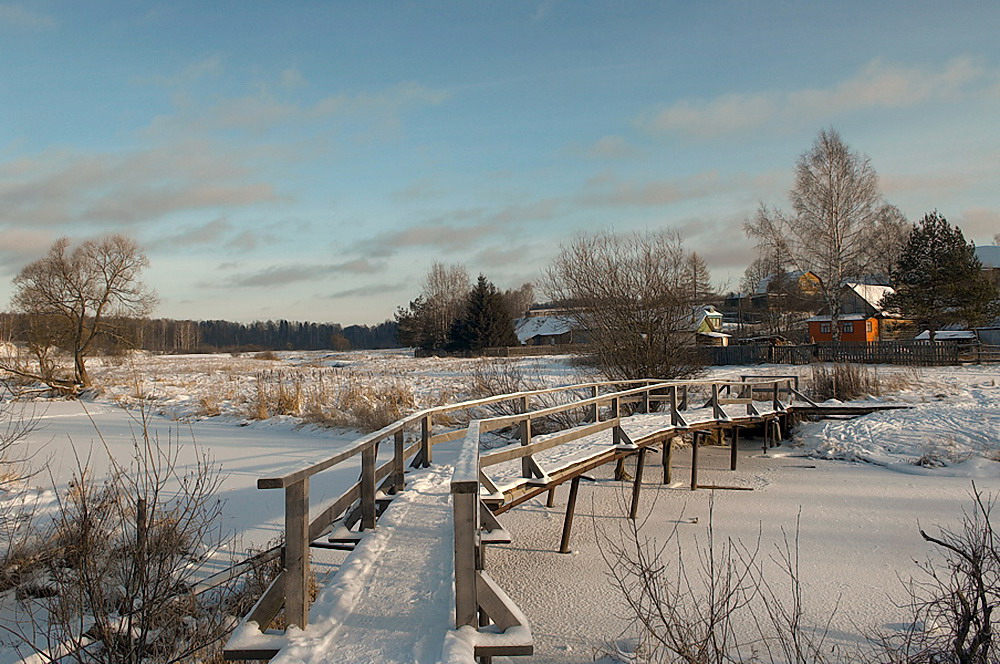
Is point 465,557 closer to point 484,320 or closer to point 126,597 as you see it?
point 126,597

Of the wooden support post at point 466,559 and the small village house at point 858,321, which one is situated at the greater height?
the small village house at point 858,321

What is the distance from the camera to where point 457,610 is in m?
3.48

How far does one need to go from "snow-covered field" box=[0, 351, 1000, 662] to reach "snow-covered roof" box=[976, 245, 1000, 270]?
130 feet

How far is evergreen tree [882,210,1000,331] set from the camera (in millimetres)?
33250

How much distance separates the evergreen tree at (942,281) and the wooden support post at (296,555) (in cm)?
3773

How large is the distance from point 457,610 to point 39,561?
512cm

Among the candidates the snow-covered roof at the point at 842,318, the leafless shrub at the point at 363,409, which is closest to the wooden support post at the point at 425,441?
the leafless shrub at the point at 363,409

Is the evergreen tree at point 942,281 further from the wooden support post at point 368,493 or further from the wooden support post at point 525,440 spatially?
the wooden support post at point 368,493

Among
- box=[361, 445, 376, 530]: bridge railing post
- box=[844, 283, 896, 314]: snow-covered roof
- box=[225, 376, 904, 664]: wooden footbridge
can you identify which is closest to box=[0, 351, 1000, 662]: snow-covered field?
box=[225, 376, 904, 664]: wooden footbridge

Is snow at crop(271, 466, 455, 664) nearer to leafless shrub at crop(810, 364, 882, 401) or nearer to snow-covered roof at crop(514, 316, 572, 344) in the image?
leafless shrub at crop(810, 364, 882, 401)

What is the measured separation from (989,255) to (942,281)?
26551 mm

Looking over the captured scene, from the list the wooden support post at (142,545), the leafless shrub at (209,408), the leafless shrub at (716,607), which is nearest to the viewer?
the wooden support post at (142,545)

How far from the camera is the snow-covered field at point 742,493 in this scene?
6676mm

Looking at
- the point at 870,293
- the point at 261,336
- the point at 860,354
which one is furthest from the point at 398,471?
the point at 261,336
